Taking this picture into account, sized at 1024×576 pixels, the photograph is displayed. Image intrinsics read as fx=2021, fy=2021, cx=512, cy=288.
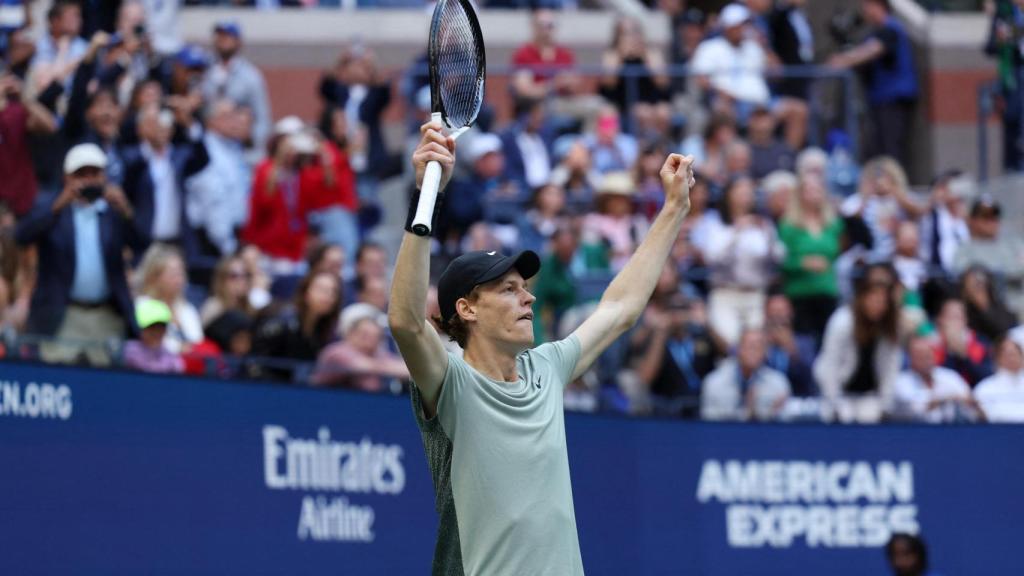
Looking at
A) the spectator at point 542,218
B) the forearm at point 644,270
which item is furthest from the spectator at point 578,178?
the forearm at point 644,270

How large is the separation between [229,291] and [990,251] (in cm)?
547

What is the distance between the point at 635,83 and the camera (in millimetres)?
15094

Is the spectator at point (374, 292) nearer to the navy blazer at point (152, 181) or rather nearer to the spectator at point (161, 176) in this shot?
the navy blazer at point (152, 181)

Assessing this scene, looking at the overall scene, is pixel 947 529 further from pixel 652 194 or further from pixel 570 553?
pixel 570 553

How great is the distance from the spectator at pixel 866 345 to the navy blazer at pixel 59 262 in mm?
3918

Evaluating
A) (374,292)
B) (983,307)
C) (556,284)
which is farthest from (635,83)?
(374,292)

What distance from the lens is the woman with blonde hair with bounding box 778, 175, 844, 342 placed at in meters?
12.2

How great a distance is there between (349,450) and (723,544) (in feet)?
6.46

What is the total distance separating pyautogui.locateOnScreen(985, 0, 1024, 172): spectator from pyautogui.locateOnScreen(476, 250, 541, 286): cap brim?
1026 cm

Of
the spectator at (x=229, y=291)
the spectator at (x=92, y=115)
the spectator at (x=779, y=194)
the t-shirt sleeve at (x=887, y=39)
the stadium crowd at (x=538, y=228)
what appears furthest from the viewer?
the t-shirt sleeve at (x=887, y=39)

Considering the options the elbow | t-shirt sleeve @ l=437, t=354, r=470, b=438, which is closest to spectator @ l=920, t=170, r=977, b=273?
t-shirt sleeve @ l=437, t=354, r=470, b=438

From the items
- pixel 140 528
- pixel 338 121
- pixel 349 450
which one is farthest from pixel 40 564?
pixel 338 121

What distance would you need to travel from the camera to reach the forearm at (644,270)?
5762 mm

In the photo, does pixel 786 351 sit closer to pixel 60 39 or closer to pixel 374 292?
pixel 374 292
